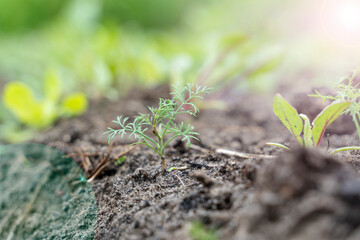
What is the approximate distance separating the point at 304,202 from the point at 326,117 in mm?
394

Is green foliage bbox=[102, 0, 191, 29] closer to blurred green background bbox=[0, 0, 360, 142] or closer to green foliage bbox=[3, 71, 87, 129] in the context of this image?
blurred green background bbox=[0, 0, 360, 142]

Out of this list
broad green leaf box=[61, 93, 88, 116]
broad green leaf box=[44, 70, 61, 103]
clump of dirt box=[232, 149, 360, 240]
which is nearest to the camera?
clump of dirt box=[232, 149, 360, 240]

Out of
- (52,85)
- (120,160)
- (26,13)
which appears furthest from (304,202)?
(26,13)

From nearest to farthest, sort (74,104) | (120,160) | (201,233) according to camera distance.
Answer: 1. (201,233)
2. (120,160)
3. (74,104)

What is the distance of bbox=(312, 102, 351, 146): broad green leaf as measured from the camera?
0.89 metres

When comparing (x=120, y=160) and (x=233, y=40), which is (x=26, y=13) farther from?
(x=120, y=160)

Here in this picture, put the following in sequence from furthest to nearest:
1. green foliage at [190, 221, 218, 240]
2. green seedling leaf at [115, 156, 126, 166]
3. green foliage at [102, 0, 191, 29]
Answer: green foliage at [102, 0, 191, 29], green seedling leaf at [115, 156, 126, 166], green foliage at [190, 221, 218, 240]

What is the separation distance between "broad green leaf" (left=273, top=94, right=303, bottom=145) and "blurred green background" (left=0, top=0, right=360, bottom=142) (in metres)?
0.16

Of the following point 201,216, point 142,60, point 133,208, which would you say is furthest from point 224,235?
point 142,60

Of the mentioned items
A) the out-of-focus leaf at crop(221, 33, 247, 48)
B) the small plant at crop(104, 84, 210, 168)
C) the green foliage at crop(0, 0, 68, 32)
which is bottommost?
the small plant at crop(104, 84, 210, 168)

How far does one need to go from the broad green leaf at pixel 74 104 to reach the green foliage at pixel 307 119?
1.27 metres

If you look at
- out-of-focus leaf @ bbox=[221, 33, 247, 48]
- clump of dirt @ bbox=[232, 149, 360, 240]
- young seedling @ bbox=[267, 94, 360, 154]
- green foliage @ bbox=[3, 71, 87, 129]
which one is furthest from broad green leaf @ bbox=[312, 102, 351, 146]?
green foliage @ bbox=[3, 71, 87, 129]

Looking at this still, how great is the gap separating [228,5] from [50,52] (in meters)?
2.66

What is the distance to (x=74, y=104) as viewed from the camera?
6.34ft
